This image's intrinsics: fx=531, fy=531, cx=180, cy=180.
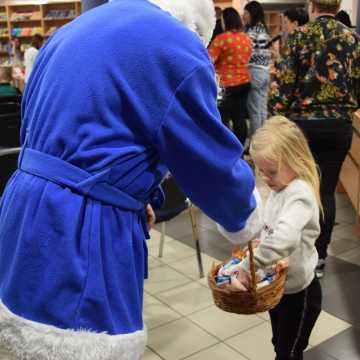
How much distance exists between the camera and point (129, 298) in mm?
1091

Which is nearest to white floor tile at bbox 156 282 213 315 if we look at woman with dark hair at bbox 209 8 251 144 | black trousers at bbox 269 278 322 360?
black trousers at bbox 269 278 322 360

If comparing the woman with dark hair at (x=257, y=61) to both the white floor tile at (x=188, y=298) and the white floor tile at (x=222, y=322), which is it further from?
the white floor tile at (x=222, y=322)

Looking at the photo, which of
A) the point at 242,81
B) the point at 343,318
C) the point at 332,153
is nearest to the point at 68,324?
the point at 343,318

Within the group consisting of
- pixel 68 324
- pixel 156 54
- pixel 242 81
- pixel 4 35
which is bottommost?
pixel 4 35

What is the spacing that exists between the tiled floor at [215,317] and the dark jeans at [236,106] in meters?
2.02

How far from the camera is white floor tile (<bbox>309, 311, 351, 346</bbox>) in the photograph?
2.33 m

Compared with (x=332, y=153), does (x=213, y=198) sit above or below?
above

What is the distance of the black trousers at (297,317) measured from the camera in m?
1.72

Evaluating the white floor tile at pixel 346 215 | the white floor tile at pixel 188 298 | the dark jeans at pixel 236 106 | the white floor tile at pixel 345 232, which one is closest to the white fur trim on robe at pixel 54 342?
the white floor tile at pixel 188 298

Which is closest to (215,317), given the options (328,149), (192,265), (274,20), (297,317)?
(192,265)

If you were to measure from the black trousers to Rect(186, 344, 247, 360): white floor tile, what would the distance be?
47 centimetres

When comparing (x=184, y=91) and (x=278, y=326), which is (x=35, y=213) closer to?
(x=184, y=91)

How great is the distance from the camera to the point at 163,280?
296 centimetres

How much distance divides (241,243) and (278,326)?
0.70m
